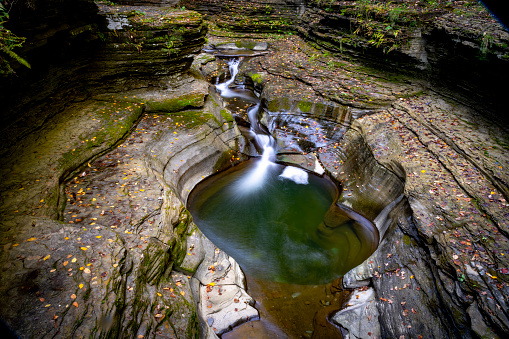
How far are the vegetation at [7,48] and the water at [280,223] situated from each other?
588 cm

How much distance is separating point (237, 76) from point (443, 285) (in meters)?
13.9

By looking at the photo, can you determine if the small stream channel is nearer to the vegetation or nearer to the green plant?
the vegetation

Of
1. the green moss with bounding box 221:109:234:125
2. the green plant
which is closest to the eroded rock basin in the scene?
the green moss with bounding box 221:109:234:125

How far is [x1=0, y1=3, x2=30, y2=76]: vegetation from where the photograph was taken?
20.2ft

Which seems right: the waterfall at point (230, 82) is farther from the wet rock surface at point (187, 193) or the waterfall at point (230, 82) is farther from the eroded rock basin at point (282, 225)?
the eroded rock basin at point (282, 225)

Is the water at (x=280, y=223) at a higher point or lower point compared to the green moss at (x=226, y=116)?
lower

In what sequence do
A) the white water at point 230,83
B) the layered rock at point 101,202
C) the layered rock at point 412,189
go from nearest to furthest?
the layered rock at point 101,202
the layered rock at point 412,189
the white water at point 230,83

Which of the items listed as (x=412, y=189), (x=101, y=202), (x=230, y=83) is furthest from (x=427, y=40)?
(x=101, y=202)

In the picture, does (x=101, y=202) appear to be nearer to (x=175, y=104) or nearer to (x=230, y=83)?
(x=175, y=104)

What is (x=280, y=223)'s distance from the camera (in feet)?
31.1

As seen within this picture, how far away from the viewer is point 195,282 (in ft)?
22.2

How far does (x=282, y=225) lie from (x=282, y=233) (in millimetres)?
365

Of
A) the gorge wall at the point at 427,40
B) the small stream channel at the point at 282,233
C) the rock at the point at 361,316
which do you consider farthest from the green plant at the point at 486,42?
the rock at the point at 361,316

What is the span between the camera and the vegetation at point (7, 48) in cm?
616
